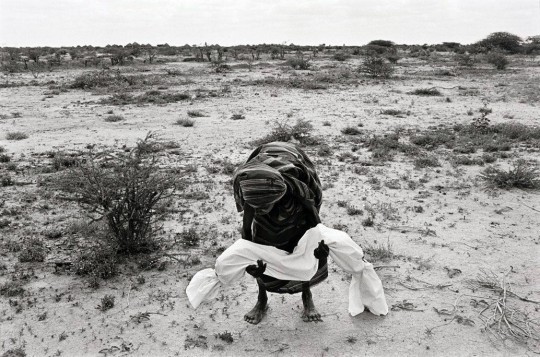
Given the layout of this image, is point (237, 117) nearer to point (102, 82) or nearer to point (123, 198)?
point (123, 198)

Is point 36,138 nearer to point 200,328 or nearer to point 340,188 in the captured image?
point 340,188

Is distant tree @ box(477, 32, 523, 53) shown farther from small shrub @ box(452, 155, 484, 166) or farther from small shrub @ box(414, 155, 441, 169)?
small shrub @ box(414, 155, 441, 169)

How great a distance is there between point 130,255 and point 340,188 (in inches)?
144

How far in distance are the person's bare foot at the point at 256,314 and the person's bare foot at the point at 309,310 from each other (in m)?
0.36

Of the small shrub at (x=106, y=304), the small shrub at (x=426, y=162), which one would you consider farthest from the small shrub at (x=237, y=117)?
the small shrub at (x=106, y=304)

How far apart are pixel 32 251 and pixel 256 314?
2.81m

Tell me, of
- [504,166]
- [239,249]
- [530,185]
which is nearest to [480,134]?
[504,166]

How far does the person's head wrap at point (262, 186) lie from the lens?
3.09 metres

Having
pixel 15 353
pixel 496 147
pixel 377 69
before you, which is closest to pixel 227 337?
pixel 15 353

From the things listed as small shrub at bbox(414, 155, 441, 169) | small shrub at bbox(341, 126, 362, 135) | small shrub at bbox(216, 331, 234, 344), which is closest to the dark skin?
small shrub at bbox(216, 331, 234, 344)

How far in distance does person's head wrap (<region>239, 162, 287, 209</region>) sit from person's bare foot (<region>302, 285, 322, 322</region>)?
122 cm

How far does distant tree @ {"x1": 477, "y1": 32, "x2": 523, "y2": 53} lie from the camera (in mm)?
40219

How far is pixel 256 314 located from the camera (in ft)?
13.1

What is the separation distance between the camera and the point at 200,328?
3.97 metres
